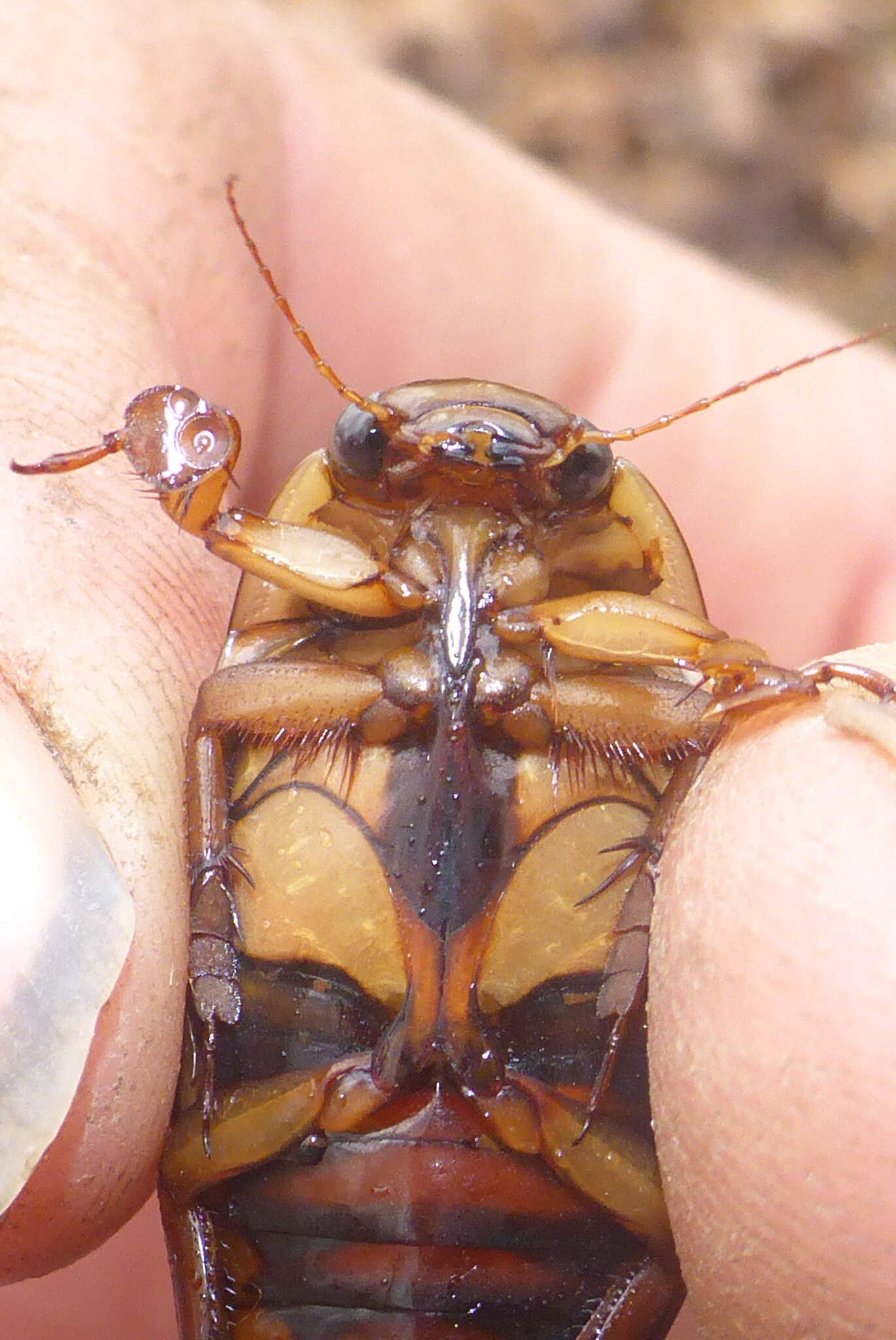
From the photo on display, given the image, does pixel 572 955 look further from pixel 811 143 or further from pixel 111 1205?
pixel 811 143

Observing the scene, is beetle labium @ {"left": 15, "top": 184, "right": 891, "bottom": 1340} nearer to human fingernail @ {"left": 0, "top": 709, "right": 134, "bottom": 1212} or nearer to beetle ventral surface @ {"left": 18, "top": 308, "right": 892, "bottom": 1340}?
beetle ventral surface @ {"left": 18, "top": 308, "right": 892, "bottom": 1340}

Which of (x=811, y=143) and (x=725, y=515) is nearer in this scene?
(x=725, y=515)

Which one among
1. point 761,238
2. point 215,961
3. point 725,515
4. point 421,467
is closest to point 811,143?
point 761,238

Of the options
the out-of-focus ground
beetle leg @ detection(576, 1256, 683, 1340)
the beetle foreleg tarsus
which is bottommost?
beetle leg @ detection(576, 1256, 683, 1340)

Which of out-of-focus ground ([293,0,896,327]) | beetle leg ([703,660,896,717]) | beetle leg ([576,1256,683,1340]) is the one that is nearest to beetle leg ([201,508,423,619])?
beetle leg ([703,660,896,717])

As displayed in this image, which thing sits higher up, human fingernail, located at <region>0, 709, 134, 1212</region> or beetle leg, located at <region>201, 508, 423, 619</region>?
beetle leg, located at <region>201, 508, 423, 619</region>

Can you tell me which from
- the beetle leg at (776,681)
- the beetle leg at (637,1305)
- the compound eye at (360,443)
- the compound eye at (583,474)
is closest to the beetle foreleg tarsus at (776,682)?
the beetle leg at (776,681)

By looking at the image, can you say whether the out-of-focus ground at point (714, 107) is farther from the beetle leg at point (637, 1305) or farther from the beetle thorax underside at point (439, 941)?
the beetle leg at point (637, 1305)
